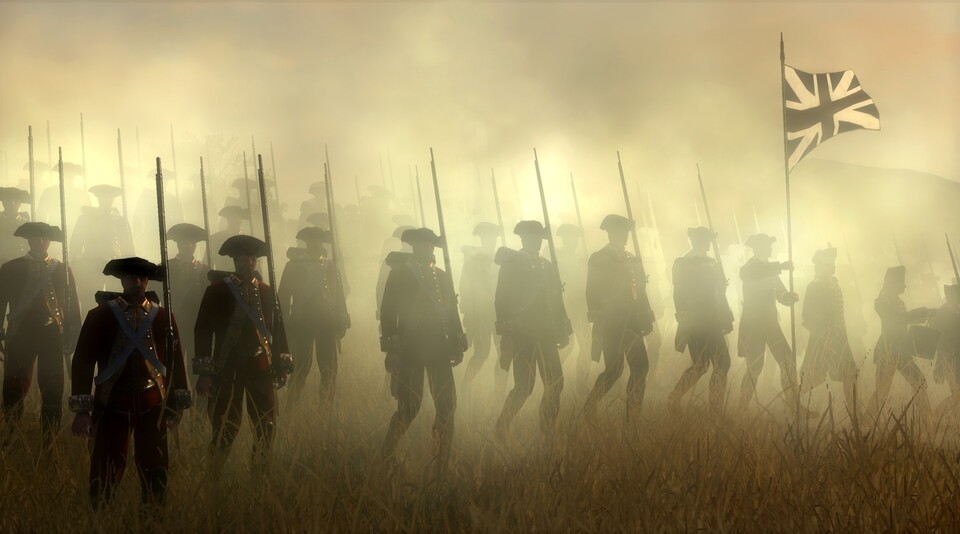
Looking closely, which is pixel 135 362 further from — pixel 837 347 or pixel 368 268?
pixel 368 268

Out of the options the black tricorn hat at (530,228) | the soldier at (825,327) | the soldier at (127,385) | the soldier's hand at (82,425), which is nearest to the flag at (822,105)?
the soldier at (825,327)

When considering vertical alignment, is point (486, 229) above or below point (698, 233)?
above

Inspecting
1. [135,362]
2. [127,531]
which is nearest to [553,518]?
[127,531]

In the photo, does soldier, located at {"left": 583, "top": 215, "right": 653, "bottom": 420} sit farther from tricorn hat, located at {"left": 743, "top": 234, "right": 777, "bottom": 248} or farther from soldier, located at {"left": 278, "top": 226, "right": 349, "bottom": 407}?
soldier, located at {"left": 278, "top": 226, "right": 349, "bottom": 407}

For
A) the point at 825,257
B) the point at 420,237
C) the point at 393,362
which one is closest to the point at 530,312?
the point at 420,237

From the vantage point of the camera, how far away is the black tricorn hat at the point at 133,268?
525cm

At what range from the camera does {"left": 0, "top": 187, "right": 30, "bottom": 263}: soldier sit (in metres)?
10.4

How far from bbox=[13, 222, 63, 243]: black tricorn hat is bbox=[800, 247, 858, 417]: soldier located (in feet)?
28.2

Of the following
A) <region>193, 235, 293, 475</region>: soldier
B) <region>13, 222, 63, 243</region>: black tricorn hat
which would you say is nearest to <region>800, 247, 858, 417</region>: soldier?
<region>193, 235, 293, 475</region>: soldier

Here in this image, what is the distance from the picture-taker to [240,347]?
635 cm

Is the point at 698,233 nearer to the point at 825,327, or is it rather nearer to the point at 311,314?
the point at 825,327

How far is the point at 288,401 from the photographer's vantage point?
27.4 feet

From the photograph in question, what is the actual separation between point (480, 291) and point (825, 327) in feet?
16.8

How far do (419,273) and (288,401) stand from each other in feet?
7.55
